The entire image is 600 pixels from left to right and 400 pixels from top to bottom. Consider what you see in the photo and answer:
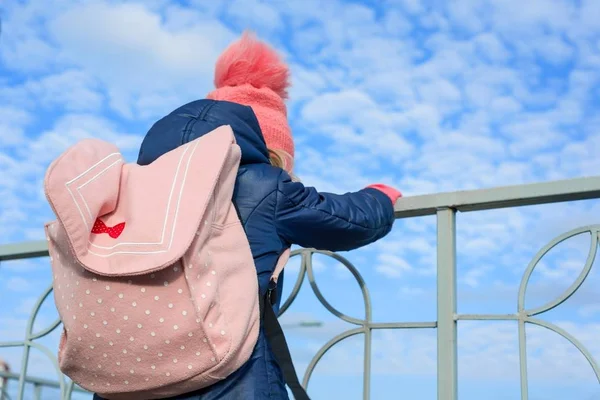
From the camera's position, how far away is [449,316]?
1976 mm

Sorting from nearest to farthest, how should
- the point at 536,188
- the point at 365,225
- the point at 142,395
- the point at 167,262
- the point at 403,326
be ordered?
1. the point at 167,262
2. the point at 142,395
3. the point at 365,225
4. the point at 536,188
5. the point at 403,326

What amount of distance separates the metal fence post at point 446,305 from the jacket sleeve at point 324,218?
289mm

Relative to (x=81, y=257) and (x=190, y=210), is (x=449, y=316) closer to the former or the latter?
(x=190, y=210)

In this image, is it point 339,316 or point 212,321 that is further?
point 339,316

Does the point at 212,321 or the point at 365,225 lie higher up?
the point at 365,225

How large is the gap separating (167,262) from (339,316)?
2.96 ft

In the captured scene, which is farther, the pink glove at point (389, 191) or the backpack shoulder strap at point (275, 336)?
the pink glove at point (389, 191)

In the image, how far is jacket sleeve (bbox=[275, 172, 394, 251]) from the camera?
5.40 feet

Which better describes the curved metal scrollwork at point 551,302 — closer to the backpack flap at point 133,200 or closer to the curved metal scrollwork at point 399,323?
the curved metal scrollwork at point 399,323

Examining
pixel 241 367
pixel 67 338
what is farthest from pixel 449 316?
pixel 67 338

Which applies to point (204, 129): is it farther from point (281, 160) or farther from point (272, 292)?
point (272, 292)

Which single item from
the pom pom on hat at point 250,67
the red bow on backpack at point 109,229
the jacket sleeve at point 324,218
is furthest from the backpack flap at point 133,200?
the pom pom on hat at point 250,67

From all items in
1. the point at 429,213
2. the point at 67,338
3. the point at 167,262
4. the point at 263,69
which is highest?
the point at 263,69

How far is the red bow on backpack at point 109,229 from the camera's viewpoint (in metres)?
1.49
